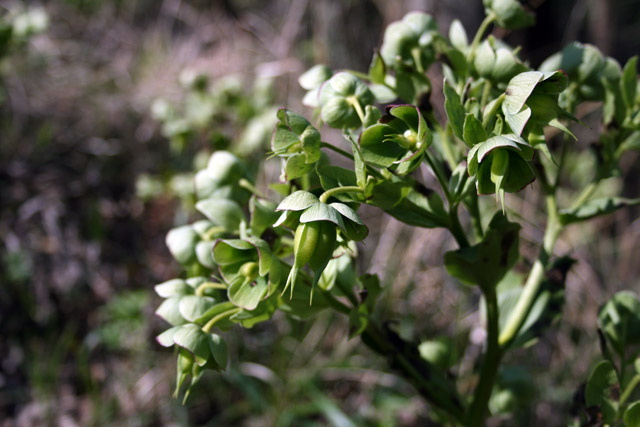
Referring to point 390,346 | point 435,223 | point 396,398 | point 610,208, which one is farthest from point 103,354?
point 610,208

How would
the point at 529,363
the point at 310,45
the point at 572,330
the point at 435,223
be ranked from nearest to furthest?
the point at 435,223, the point at 529,363, the point at 572,330, the point at 310,45

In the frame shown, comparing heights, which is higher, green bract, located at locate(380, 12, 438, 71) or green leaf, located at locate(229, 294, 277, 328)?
green bract, located at locate(380, 12, 438, 71)

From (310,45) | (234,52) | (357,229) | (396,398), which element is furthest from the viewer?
(234,52)

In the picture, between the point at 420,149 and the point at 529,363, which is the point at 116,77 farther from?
the point at 420,149

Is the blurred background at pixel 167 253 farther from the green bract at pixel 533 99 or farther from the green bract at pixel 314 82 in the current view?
the green bract at pixel 533 99

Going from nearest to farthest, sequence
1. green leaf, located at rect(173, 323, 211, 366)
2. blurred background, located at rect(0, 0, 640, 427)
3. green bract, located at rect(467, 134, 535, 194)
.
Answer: green bract, located at rect(467, 134, 535, 194)
green leaf, located at rect(173, 323, 211, 366)
blurred background, located at rect(0, 0, 640, 427)

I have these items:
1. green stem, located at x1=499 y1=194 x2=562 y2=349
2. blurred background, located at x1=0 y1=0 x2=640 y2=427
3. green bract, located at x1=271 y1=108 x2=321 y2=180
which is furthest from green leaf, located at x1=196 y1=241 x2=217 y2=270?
blurred background, located at x1=0 y1=0 x2=640 y2=427

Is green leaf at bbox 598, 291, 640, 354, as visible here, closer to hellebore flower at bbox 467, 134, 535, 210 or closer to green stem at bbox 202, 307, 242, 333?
hellebore flower at bbox 467, 134, 535, 210
